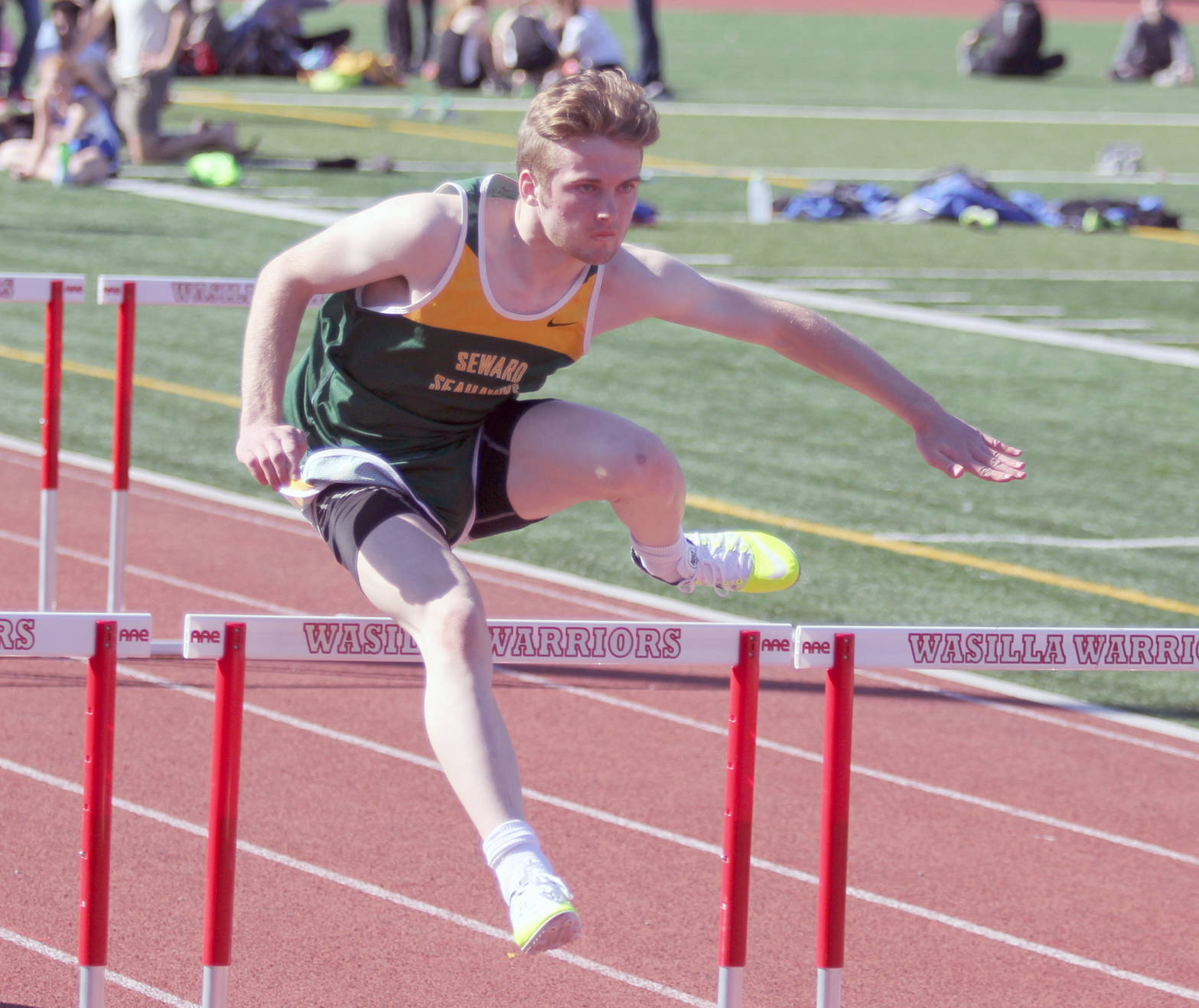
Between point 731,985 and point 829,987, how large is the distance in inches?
7.0

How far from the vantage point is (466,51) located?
27.1 meters

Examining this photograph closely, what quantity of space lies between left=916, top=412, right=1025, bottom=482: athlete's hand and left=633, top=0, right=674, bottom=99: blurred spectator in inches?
879

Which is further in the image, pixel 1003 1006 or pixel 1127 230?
pixel 1127 230

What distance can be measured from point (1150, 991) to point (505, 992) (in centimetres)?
146

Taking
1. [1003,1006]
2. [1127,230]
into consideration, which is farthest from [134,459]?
[1127,230]

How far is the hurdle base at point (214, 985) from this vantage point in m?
3.40

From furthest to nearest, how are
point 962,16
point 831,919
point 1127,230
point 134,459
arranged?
point 962,16, point 1127,230, point 134,459, point 831,919

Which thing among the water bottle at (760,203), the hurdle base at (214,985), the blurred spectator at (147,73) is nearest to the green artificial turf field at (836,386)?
the water bottle at (760,203)

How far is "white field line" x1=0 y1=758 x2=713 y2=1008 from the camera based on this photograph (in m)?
4.38

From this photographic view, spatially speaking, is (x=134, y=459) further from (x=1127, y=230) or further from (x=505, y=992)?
(x=1127, y=230)

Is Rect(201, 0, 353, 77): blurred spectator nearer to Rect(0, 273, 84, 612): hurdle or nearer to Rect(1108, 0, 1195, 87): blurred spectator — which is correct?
Rect(1108, 0, 1195, 87): blurred spectator

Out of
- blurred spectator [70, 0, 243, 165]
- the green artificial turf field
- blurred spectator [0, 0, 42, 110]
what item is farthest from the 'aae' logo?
blurred spectator [0, 0, 42, 110]

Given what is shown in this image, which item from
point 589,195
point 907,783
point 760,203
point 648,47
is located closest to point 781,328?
point 589,195

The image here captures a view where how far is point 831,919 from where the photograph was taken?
360 cm
